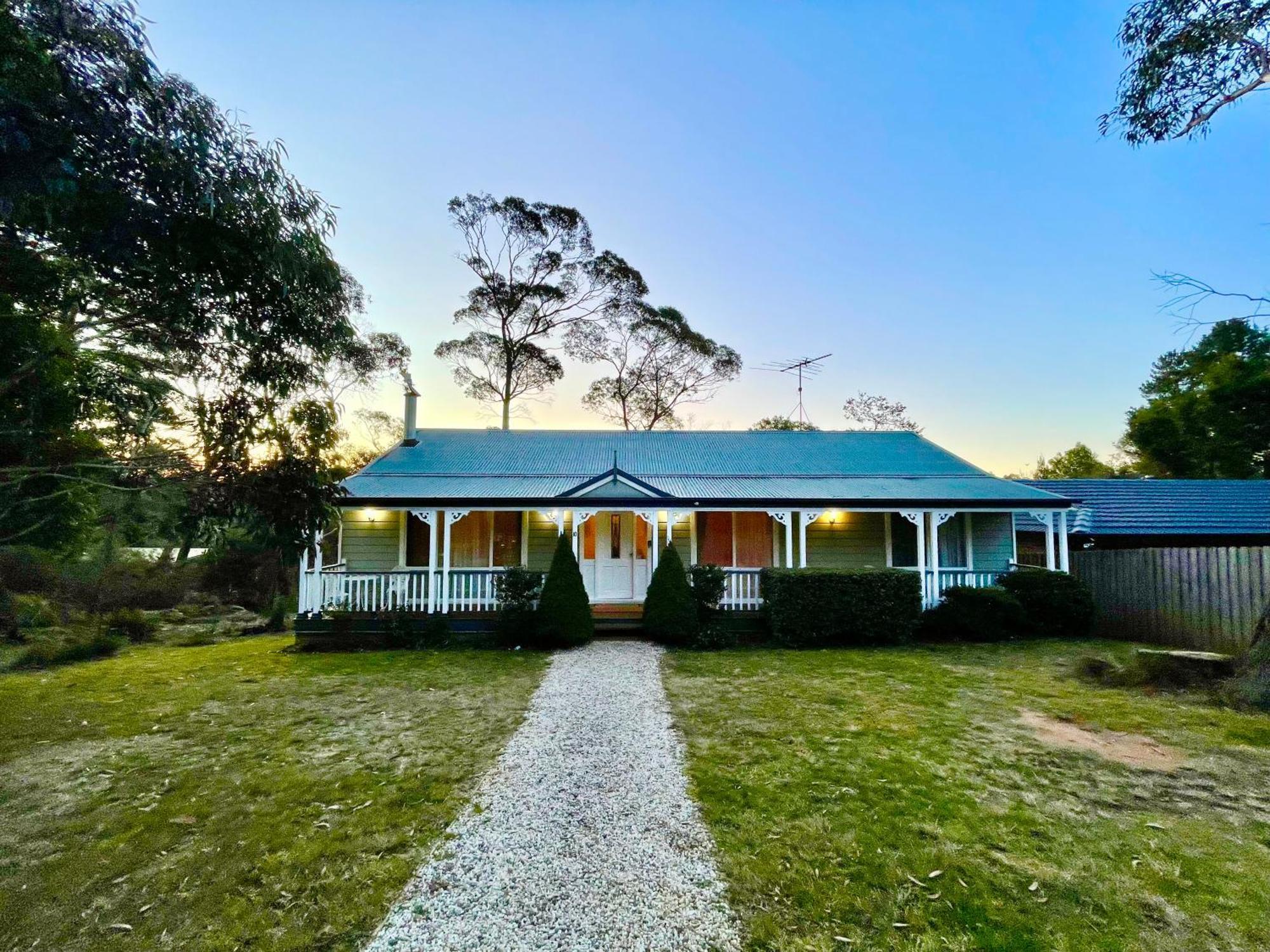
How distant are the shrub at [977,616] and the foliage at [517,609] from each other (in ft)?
24.1

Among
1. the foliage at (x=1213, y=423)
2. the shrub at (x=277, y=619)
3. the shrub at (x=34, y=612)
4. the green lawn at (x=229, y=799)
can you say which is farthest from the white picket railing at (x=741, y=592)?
the foliage at (x=1213, y=423)

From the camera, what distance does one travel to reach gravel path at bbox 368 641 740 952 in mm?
2488

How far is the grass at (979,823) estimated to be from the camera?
→ 8.30 ft

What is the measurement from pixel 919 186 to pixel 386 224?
1315 cm

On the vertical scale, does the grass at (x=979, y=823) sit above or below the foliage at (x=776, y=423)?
below

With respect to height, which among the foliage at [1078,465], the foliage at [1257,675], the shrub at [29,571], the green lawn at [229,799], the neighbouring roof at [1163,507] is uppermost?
the foliage at [1078,465]

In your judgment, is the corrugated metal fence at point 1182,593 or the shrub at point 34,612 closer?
the corrugated metal fence at point 1182,593

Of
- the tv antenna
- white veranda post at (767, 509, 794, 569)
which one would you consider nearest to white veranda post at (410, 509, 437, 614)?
white veranda post at (767, 509, 794, 569)

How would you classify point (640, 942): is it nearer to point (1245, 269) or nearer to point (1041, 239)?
point (1245, 269)

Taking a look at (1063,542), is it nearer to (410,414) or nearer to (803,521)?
(803,521)

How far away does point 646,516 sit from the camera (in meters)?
11.4

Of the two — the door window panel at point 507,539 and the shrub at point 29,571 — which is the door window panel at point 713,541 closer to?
the door window panel at point 507,539

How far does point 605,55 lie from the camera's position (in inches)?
440

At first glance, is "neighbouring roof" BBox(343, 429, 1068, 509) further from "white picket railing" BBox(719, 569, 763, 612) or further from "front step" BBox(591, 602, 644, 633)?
"front step" BBox(591, 602, 644, 633)
